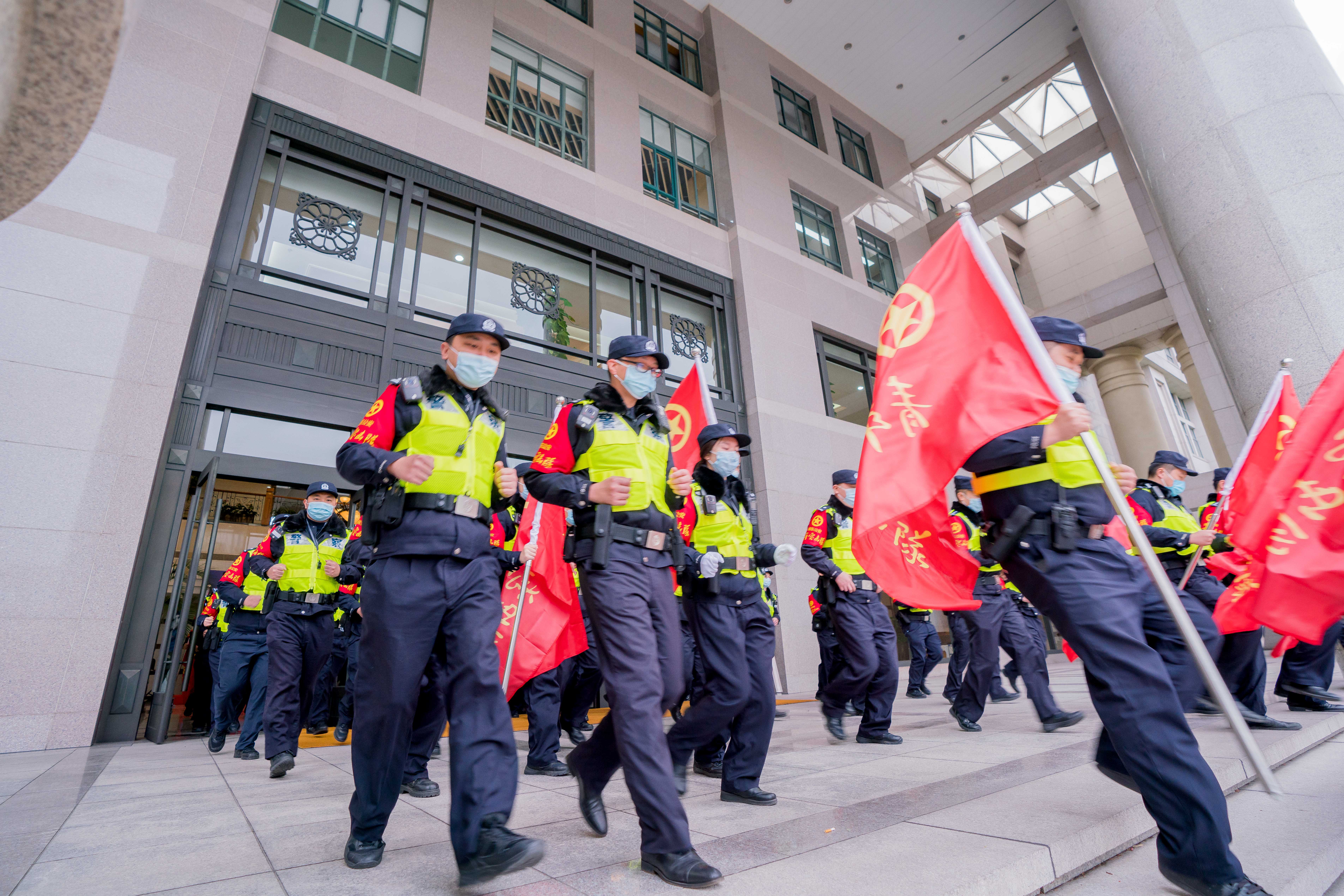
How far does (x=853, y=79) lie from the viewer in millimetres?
17094

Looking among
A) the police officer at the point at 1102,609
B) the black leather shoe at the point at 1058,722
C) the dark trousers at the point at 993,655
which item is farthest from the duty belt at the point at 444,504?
the black leather shoe at the point at 1058,722

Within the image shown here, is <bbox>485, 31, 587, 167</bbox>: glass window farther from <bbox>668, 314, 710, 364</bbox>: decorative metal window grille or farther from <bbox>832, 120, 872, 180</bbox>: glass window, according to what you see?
<bbox>832, 120, 872, 180</bbox>: glass window

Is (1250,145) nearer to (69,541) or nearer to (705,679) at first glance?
(705,679)

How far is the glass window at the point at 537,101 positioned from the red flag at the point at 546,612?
8.21 metres

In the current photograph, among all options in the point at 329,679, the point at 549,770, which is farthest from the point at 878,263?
the point at 549,770

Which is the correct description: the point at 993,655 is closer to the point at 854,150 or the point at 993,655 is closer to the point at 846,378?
the point at 846,378

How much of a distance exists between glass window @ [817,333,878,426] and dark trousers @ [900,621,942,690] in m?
5.31

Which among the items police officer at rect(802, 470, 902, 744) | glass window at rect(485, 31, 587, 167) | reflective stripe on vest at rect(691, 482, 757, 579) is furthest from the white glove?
glass window at rect(485, 31, 587, 167)

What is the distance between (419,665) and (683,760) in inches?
64.8

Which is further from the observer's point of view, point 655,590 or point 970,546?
point 970,546

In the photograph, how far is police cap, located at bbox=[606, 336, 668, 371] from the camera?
3.20m

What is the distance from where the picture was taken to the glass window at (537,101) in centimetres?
1091

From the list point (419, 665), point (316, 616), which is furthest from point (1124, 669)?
point (316, 616)

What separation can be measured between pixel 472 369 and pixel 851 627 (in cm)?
378
